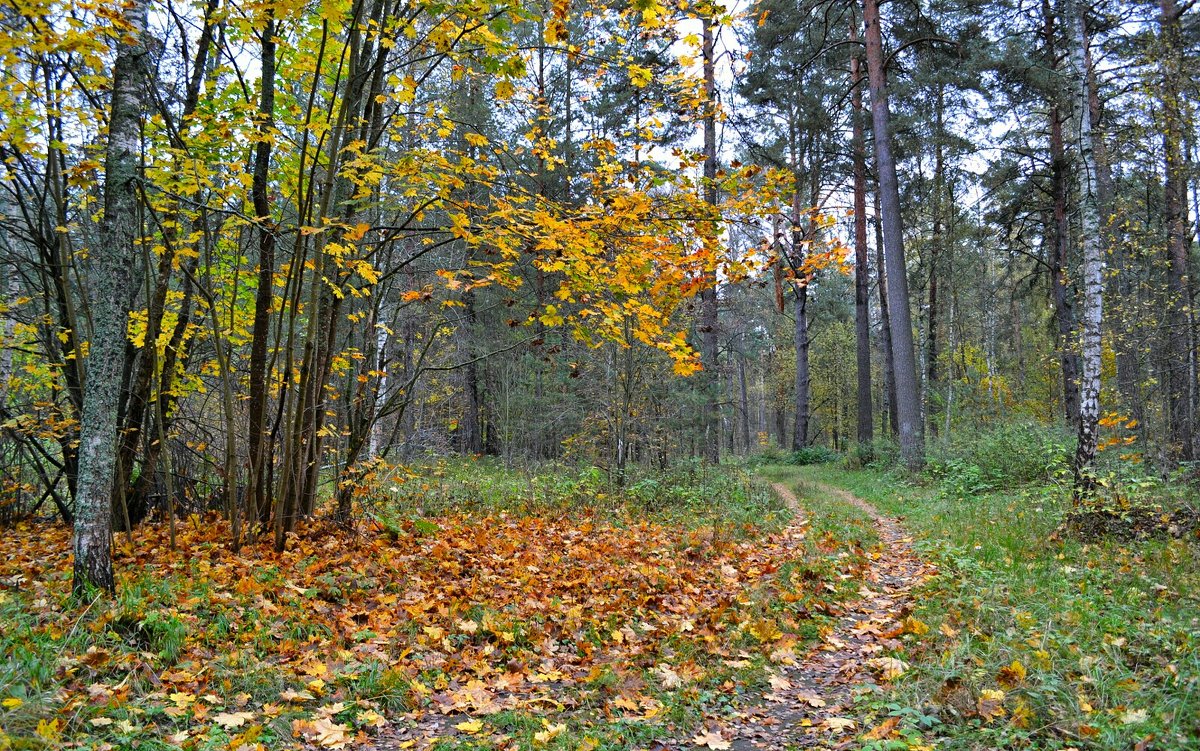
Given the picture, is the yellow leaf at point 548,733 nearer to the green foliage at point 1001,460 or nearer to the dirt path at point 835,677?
the dirt path at point 835,677

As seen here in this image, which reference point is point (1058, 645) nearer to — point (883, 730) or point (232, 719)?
point (883, 730)

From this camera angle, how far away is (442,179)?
220 inches

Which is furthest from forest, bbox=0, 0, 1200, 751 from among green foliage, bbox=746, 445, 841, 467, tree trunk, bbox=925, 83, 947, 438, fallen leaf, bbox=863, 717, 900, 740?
green foliage, bbox=746, 445, 841, 467

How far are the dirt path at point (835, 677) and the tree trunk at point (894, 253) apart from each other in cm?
933

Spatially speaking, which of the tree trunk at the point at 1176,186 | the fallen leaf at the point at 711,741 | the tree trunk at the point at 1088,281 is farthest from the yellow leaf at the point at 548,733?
the tree trunk at the point at 1176,186

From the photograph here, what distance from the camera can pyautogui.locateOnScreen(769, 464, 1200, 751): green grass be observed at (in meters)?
3.00

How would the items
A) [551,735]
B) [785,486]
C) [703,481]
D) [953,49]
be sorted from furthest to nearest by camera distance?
[785,486] < [953,49] < [703,481] < [551,735]

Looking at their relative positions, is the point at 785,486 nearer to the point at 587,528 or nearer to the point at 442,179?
the point at 587,528

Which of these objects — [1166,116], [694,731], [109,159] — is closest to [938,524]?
[1166,116]

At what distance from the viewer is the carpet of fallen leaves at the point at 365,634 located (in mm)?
3402

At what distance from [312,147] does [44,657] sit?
5064 millimetres

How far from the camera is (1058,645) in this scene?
12.6 ft

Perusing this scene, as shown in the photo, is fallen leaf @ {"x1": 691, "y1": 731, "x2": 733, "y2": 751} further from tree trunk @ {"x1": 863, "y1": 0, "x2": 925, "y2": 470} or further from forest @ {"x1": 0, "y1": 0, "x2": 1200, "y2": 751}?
tree trunk @ {"x1": 863, "y1": 0, "x2": 925, "y2": 470}

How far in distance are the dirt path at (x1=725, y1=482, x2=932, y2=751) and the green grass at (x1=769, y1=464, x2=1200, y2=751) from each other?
232 mm
